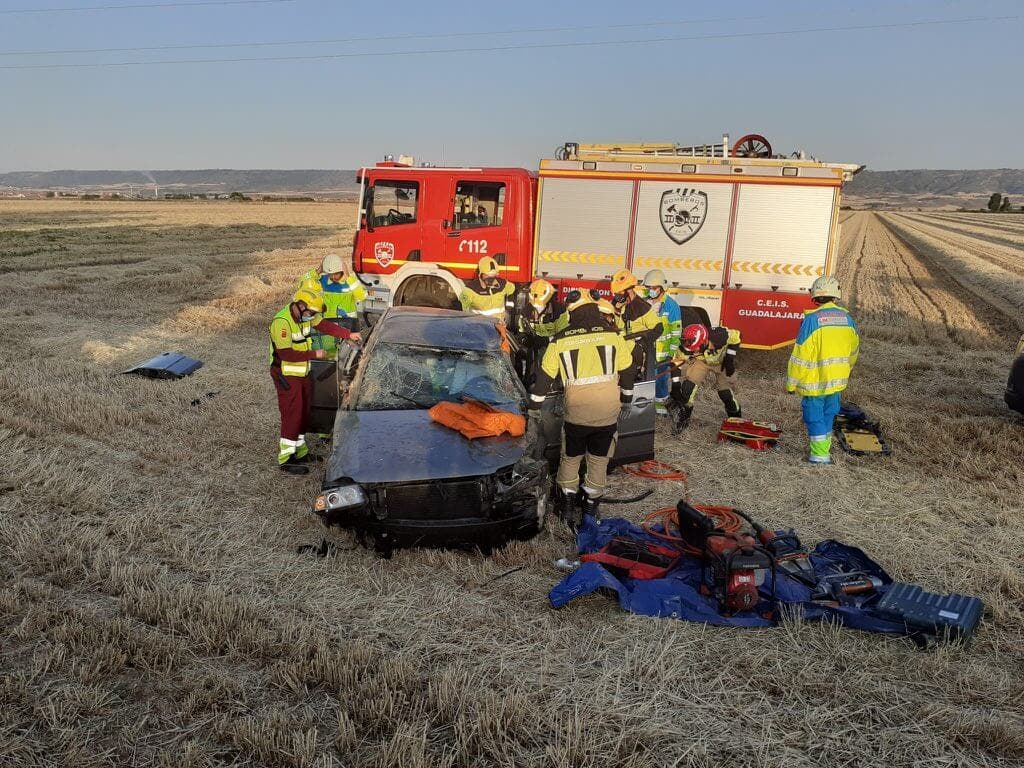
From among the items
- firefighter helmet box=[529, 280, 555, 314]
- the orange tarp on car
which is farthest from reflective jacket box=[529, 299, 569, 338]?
the orange tarp on car

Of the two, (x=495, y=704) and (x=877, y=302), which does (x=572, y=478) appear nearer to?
(x=495, y=704)

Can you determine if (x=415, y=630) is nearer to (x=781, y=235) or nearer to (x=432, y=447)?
(x=432, y=447)

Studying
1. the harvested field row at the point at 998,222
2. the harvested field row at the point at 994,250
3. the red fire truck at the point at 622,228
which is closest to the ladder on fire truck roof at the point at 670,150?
the red fire truck at the point at 622,228

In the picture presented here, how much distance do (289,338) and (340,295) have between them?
1429 mm

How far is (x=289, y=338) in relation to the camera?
6352mm

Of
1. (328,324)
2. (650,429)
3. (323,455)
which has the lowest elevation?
(323,455)

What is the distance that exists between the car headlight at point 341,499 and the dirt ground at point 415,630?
418 mm

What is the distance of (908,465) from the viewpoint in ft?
22.9

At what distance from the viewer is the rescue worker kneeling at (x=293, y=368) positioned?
6336mm

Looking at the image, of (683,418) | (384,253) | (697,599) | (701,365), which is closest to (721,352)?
(701,365)

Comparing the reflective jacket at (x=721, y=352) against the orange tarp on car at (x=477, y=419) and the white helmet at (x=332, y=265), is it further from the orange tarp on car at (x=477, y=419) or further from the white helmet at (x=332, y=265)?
the white helmet at (x=332, y=265)

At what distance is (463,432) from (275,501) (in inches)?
66.0

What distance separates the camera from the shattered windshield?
553 cm

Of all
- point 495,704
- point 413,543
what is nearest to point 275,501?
point 413,543
